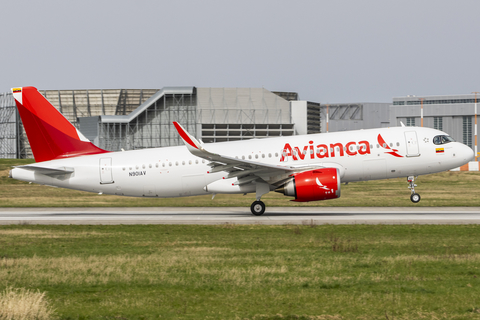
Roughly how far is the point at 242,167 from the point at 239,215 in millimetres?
3445

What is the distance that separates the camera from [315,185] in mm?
28578

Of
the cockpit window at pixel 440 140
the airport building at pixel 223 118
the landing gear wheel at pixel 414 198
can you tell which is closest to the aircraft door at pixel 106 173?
the landing gear wheel at pixel 414 198

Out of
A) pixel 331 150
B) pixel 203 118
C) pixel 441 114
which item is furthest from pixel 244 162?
pixel 441 114

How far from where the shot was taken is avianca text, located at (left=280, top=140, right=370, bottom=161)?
99.2ft

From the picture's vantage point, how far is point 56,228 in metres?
25.7

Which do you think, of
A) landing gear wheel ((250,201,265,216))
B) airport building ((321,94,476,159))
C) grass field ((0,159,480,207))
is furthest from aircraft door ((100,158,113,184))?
airport building ((321,94,476,159))

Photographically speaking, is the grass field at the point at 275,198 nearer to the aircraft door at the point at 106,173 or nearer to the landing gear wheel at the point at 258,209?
the landing gear wheel at the point at 258,209

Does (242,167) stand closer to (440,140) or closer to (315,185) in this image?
(315,185)

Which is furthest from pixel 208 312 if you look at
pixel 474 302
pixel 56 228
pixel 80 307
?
pixel 56 228

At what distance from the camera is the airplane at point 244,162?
29719 mm

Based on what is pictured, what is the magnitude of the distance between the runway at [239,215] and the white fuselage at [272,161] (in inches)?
75.1

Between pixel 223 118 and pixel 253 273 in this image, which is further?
pixel 223 118

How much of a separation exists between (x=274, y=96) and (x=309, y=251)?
276ft

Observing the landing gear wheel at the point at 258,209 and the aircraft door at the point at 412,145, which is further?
the landing gear wheel at the point at 258,209
